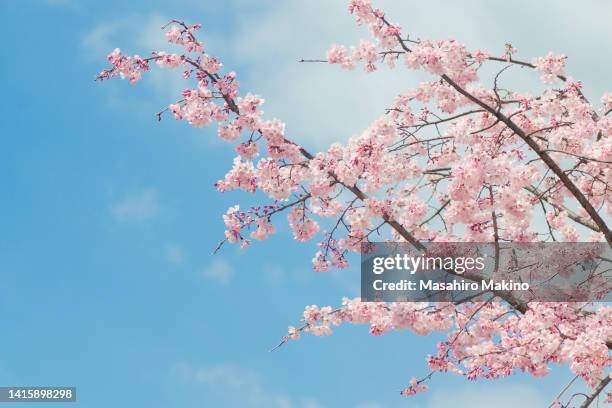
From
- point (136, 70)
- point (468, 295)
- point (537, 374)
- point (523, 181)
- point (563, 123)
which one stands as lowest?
point (537, 374)

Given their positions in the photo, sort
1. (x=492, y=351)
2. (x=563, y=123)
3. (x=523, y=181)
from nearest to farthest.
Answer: (x=523, y=181) < (x=492, y=351) < (x=563, y=123)

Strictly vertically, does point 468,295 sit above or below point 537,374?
above

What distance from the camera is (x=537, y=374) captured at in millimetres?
8234

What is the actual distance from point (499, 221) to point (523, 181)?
4.65 feet

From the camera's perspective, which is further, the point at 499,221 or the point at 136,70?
the point at 499,221

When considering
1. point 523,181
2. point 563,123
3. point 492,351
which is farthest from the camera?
point 563,123

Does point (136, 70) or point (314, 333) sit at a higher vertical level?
point (136, 70)

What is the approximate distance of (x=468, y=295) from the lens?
9.11 m

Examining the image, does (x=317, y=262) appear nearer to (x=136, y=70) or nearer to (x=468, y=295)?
(x=468, y=295)

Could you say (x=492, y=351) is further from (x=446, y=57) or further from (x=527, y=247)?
(x=446, y=57)

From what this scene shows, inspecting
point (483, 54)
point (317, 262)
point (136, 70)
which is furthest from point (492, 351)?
point (136, 70)

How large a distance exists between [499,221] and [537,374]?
200 centimetres

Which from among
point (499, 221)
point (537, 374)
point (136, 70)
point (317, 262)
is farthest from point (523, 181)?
point (136, 70)

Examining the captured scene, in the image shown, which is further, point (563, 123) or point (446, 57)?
point (563, 123)
